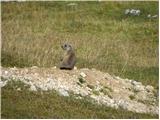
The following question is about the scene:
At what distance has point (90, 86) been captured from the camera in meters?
18.0

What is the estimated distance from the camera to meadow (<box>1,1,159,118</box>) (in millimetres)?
25219

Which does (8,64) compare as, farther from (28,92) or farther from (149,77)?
(28,92)

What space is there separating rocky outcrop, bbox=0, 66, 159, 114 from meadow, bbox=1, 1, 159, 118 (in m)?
2.65

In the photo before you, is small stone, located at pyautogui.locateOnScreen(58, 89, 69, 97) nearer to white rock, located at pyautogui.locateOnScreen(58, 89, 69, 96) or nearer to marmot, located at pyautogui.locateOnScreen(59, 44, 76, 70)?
white rock, located at pyautogui.locateOnScreen(58, 89, 69, 96)

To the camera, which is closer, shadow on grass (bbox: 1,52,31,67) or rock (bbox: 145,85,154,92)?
rock (bbox: 145,85,154,92)

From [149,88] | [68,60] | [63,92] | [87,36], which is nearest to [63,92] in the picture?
[63,92]

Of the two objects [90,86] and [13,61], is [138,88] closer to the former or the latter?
[90,86]

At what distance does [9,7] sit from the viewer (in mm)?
48688

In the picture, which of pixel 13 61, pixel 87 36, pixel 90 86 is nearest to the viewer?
pixel 90 86

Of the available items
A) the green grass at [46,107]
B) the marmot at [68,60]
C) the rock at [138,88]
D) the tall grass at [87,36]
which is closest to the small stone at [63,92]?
the green grass at [46,107]

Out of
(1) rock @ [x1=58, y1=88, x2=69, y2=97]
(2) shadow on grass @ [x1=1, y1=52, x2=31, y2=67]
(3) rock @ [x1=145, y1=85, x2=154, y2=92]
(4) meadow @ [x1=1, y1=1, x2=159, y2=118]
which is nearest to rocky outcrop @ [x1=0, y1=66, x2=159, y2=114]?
(1) rock @ [x1=58, y1=88, x2=69, y2=97]

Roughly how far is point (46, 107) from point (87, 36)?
22.0 m

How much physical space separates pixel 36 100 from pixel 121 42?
1996 centimetres

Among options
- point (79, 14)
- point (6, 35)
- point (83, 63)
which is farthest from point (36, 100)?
point (79, 14)
